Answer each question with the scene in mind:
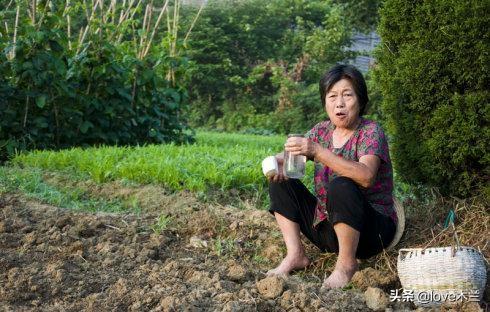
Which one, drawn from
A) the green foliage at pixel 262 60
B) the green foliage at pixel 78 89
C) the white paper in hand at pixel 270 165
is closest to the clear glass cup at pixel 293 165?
the white paper in hand at pixel 270 165

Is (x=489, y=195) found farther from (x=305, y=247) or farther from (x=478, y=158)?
(x=305, y=247)

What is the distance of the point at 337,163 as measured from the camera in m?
3.71

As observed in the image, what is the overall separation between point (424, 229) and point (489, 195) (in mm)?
436

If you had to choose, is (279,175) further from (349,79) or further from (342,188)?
(349,79)

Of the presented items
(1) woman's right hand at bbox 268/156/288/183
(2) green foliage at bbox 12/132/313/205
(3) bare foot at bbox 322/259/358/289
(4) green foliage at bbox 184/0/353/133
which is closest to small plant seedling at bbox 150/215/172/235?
(2) green foliage at bbox 12/132/313/205

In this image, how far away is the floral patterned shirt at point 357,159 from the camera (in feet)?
12.7

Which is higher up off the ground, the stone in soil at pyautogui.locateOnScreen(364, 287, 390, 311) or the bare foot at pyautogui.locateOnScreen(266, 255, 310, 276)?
the stone in soil at pyautogui.locateOnScreen(364, 287, 390, 311)

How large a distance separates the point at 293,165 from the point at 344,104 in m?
0.45

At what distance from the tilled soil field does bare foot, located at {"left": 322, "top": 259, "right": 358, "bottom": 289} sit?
0.07 meters

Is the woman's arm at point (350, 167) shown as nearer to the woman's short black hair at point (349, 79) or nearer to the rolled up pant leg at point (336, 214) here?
the rolled up pant leg at point (336, 214)

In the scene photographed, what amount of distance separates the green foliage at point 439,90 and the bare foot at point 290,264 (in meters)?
1.04

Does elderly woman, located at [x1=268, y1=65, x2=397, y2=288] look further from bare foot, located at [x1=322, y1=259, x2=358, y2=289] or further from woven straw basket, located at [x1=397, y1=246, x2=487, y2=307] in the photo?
woven straw basket, located at [x1=397, y1=246, x2=487, y2=307]

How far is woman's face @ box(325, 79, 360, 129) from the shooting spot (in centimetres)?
397

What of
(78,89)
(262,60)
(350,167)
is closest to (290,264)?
(350,167)
